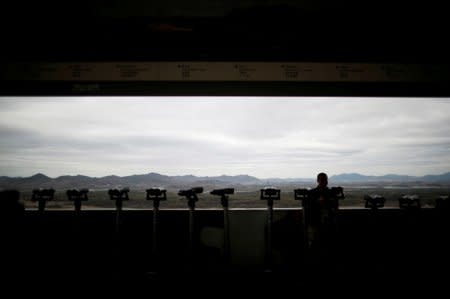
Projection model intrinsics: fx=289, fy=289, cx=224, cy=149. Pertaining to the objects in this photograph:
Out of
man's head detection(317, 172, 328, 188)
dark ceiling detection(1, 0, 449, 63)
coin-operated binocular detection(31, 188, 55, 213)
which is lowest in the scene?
coin-operated binocular detection(31, 188, 55, 213)

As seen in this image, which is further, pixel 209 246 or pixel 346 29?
pixel 209 246

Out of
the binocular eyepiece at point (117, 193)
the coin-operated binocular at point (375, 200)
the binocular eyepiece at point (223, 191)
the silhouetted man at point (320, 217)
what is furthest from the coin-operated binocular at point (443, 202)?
the binocular eyepiece at point (117, 193)

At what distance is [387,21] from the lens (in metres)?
3.73

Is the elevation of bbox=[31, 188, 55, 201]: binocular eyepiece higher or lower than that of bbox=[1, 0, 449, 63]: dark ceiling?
lower

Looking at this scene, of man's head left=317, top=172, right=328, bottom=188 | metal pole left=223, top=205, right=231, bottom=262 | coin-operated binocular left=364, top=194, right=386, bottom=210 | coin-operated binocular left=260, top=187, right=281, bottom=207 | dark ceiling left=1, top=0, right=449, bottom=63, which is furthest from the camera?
coin-operated binocular left=364, top=194, right=386, bottom=210

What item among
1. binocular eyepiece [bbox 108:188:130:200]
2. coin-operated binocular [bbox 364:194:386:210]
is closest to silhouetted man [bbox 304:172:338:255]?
coin-operated binocular [bbox 364:194:386:210]

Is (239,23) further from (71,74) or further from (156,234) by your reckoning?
(156,234)

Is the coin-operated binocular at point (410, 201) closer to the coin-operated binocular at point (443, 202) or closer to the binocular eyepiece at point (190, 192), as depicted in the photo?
the coin-operated binocular at point (443, 202)

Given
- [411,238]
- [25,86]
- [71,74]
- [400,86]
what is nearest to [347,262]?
[411,238]

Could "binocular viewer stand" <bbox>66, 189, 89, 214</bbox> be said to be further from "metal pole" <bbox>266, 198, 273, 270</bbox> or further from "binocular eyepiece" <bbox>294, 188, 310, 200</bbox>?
"binocular eyepiece" <bbox>294, 188, 310, 200</bbox>

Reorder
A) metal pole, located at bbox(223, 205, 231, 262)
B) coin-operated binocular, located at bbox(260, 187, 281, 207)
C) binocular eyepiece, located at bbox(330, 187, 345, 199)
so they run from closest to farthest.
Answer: binocular eyepiece, located at bbox(330, 187, 345, 199), metal pole, located at bbox(223, 205, 231, 262), coin-operated binocular, located at bbox(260, 187, 281, 207)

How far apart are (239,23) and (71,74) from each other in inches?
97.9

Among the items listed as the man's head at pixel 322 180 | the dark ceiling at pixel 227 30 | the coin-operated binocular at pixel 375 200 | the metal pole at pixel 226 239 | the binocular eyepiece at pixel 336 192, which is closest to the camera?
the dark ceiling at pixel 227 30

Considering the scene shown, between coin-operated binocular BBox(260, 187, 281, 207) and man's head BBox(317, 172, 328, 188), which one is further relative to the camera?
coin-operated binocular BBox(260, 187, 281, 207)
